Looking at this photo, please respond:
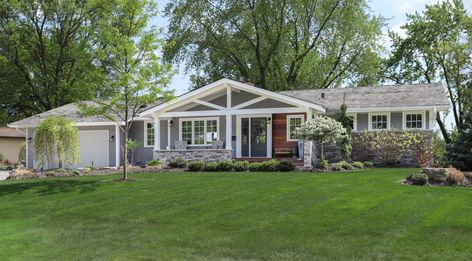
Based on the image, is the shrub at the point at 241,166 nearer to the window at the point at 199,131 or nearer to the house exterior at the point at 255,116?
the house exterior at the point at 255,116

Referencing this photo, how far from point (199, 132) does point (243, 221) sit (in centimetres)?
1502

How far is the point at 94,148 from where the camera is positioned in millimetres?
26578

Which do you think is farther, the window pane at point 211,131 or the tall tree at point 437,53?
the tall tree at point 437,53

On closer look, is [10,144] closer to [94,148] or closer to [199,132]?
[94,148]

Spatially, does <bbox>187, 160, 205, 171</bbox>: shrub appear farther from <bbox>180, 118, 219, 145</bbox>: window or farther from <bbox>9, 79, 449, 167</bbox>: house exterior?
<bbox>180, 118, 219, 145</bbox>: window

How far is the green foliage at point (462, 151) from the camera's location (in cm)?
1543

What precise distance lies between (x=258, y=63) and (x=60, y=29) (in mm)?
15787

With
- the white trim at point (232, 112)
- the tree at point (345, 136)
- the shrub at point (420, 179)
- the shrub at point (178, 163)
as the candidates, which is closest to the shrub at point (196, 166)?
the shrub at point (178, 163)

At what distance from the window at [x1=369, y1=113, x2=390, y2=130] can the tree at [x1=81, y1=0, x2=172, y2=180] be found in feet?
33.9

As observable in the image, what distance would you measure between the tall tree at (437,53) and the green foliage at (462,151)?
55.9ft

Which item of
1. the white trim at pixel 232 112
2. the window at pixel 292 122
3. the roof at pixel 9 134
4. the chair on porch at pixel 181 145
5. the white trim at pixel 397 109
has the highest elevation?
the white trim at pixel 397 109

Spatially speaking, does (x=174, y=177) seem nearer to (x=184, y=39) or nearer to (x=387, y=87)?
(x=387, y=87)

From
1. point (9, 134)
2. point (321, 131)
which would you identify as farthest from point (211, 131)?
point (9, 134)

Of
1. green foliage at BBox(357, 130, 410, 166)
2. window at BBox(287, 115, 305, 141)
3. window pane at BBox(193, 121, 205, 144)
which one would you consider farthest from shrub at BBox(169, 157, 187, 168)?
green foliage at BBox(357, 130, 410, 166)
